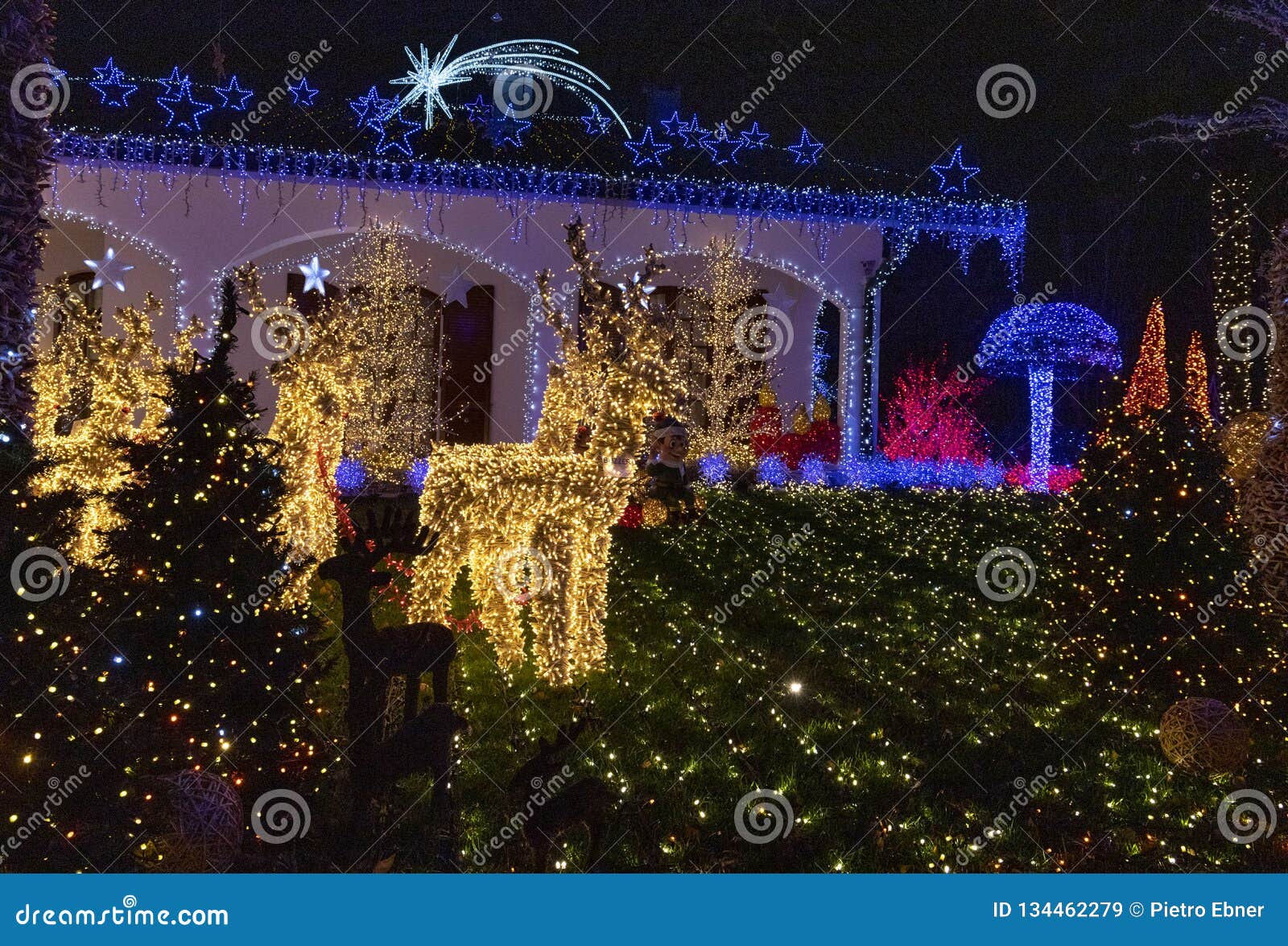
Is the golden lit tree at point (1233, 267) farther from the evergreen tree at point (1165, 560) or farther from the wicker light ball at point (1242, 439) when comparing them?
the evergreen tree at point (1165, 560)

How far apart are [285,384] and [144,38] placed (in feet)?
42.0

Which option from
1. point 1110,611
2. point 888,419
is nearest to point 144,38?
point 888,419

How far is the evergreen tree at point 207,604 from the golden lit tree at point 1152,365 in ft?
38.3

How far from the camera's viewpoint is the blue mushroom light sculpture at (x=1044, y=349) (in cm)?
1249

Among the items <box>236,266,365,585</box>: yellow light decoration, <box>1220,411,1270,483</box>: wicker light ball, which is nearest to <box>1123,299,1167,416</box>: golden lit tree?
<box>1220,411,1270,483</box>: wicker light ball

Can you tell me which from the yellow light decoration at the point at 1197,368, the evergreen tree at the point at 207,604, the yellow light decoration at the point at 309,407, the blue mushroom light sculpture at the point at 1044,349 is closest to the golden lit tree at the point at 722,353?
the blue mushroom light sculpture at the point at 1044,349

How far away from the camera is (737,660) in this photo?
599 cm

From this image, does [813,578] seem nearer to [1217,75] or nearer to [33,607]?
[33,607]

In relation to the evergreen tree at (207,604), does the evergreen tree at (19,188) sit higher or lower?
higher

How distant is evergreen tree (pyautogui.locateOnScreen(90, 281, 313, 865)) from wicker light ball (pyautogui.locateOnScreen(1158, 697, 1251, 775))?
3.99m

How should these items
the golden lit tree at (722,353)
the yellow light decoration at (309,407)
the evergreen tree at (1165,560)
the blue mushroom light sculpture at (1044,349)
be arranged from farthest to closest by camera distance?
the golden lit tree at (722,353)
the blue mushroom light sculpture at (1044,349)
the yellow light decoration at (309,407)
the evergreen tree at (1165,560)

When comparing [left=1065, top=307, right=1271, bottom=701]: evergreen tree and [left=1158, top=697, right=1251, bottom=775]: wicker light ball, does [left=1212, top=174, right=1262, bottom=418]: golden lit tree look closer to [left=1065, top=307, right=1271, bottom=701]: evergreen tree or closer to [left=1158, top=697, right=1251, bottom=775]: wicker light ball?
[left=1065, top=307, right=1271, bottom=701]: evergreen tree

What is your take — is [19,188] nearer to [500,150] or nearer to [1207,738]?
[1207,738]

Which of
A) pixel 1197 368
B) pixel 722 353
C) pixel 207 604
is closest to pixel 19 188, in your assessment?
pixel 207 604
